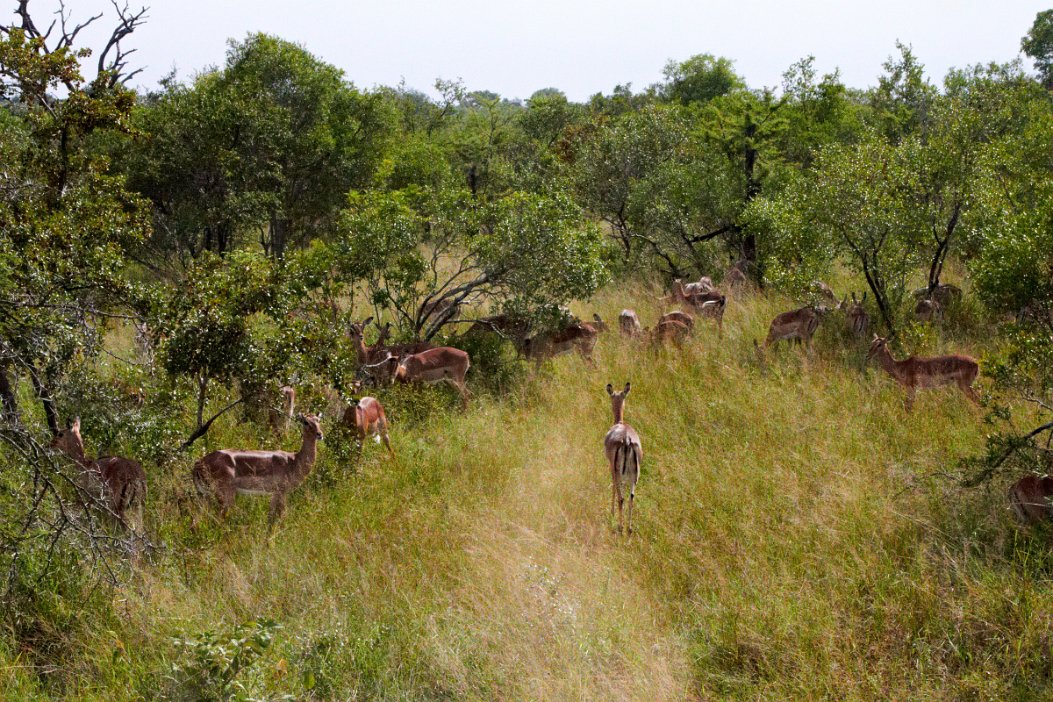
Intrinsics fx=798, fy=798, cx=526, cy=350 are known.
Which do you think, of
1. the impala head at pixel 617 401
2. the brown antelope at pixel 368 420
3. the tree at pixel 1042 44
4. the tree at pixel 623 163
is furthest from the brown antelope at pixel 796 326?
the tree at pixel 1042 44

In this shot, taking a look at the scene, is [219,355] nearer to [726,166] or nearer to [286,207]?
[286,207]

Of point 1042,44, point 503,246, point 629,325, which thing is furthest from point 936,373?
point 1042,44

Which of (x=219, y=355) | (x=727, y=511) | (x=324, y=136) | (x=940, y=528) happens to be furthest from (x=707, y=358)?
(x=324, y=136)

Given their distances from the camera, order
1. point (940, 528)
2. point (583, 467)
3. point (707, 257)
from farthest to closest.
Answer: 1. point (707, 257)
2. point (583, 467)
3. point (940, 528)

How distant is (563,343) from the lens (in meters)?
12.0

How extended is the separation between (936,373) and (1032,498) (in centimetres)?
329

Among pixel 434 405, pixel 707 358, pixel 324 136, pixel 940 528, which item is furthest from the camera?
pixel 324 136

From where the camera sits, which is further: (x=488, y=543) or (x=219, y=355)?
(x=219, y=355)

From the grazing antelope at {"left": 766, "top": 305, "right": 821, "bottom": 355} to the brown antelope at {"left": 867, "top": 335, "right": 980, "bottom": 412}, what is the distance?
1939mm

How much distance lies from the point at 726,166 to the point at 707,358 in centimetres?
719

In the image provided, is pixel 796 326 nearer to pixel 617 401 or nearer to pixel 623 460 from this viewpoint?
pixel 617 401

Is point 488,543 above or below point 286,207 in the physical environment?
below

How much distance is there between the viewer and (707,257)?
17.7 meters

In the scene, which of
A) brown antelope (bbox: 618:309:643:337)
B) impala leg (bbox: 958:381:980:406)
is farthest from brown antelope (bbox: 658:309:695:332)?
impala leg (bbox: 958:381:980:406)
